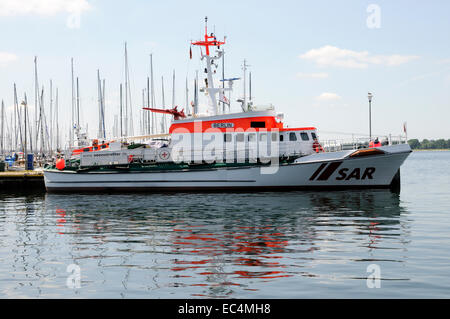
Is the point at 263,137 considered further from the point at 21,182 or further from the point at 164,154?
the point at 21,182

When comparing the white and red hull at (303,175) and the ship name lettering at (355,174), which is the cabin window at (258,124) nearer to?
the white and red hull at (303,175)

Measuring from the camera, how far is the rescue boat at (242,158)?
2795 cm

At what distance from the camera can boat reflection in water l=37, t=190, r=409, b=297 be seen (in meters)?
9.18

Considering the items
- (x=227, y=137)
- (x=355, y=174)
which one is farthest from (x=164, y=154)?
(x=355, y=174)

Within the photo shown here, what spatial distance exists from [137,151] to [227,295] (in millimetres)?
25190

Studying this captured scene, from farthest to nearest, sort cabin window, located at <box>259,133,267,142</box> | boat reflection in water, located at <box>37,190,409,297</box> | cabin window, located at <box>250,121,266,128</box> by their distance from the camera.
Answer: cabin window, located at <box>250,121,266,128</box> < cabin window, located at <box>259,133,267,142</box> < boat reflection in water, located at <box>37,190,409,297</box>

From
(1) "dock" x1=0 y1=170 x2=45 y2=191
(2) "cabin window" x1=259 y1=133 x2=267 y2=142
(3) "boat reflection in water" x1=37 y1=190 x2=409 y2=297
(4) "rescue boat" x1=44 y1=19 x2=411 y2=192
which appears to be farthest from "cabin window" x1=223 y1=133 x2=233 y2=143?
(1) "dock" x1=0 y1=170 x2=45 y2=191

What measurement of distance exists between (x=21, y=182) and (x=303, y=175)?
2438 cm

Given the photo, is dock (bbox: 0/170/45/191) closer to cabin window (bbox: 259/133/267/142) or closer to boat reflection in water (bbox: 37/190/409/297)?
boat reflection in water (bbox: 37/190/409/297)

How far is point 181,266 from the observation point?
10391 millimetres

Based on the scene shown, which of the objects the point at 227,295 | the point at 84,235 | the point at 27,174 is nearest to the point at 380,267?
the point at 227,295

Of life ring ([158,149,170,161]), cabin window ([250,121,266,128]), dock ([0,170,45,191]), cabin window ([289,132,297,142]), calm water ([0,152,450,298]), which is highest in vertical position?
cabin window ([250,121,266,128])

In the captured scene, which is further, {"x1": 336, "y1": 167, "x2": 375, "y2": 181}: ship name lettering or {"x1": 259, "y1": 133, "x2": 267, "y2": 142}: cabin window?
{"x1": 259, "y1": 133, "x2": 267, "y2": 142}: cabin window
